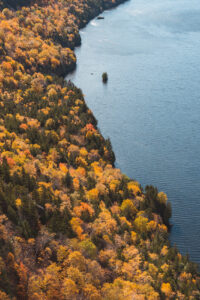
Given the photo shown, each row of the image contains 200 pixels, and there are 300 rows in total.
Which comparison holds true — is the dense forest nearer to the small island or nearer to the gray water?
the gray water

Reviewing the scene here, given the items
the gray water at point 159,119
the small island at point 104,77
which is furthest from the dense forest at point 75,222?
the small island at point 104,77

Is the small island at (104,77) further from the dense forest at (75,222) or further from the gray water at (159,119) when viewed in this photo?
the dense forest at (75,222)

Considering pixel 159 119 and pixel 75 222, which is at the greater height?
pixel 159 119

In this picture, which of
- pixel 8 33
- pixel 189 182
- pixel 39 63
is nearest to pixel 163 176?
pixel 189 182

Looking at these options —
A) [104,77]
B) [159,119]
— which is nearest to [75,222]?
[159,119]

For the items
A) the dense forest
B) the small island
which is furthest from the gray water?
the dense forest

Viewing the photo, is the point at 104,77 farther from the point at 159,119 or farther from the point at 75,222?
the point at 75,222

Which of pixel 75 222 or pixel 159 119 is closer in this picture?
pixel 75 222

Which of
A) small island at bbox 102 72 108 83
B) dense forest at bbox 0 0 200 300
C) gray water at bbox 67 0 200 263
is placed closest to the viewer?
dense forest at bbox 0 0 200 300
